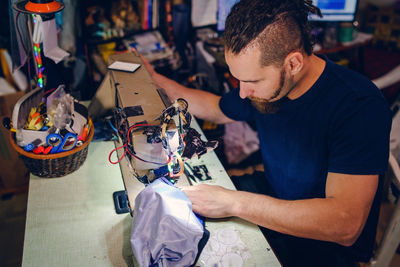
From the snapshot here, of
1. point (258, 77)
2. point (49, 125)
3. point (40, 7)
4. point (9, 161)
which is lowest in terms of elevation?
point (9, 161)

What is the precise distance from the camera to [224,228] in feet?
4.01

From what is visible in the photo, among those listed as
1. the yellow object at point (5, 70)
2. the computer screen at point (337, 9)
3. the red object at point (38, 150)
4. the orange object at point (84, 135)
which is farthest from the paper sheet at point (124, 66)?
the computer screen at point (337, 9)

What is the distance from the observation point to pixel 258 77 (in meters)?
1.16

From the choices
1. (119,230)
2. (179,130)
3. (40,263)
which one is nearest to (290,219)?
(179,130)

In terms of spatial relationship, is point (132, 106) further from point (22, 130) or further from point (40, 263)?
point (40, 263)

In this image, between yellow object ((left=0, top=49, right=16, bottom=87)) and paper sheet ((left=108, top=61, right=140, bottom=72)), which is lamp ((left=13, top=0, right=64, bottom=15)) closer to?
paper sheet ((left=108, top=61, right=140, bottom=72))

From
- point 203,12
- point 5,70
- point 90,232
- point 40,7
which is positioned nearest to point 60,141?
point 90,232

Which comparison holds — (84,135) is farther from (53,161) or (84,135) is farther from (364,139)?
(364,139)

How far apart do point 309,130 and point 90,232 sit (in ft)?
2.99

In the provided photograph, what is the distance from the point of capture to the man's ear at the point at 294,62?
113 cm

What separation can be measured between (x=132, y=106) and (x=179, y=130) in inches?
9.6

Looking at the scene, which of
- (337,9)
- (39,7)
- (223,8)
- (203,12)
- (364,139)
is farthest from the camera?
(203,12)

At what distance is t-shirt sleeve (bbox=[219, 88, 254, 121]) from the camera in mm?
1618

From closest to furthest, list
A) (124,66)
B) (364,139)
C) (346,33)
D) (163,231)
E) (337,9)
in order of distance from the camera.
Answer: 1. (163,231)
2. (364,139)
3. (124,66)
4. (337,9)
5. (346,33)
